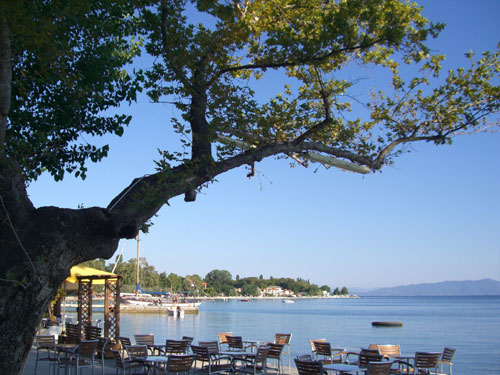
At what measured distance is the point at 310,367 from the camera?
840 cm

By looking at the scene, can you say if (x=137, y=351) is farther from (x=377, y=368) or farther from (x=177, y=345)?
(x=377, y=368)

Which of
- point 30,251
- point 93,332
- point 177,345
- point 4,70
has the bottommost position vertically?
point 177,345

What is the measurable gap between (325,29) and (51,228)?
377cm

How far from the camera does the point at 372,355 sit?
10.0 m

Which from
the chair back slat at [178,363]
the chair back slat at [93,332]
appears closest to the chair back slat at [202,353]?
the chair back slat at [178,363]

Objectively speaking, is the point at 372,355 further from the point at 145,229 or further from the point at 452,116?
the point at 145,229

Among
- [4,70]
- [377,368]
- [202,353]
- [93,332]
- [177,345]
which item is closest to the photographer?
[4,70]

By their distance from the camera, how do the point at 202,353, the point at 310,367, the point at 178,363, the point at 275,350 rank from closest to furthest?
1. the point at 310,367
2. the point at 178,363
3. the point at 202,353
4. the point at 275,350

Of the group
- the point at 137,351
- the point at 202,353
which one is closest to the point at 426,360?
the point at 202,353

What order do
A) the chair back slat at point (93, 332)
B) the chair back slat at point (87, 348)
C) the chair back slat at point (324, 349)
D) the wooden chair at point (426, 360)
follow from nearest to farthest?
the chair back slat at point (87, 348)
the wooden chair at point (426, 360)
the chair back slat at point (324, 349)
the chair back slat at point (93, 332)

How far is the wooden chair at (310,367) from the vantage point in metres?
8.24

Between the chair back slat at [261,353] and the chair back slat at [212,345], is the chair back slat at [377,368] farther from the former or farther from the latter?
the chair back slat at [212,345]

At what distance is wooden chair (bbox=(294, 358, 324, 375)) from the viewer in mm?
8242

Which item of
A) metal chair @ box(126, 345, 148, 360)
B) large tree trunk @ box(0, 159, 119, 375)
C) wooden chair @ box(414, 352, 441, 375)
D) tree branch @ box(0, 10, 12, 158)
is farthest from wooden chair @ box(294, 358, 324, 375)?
tree branch @ box(0, 10, 12, 158)
